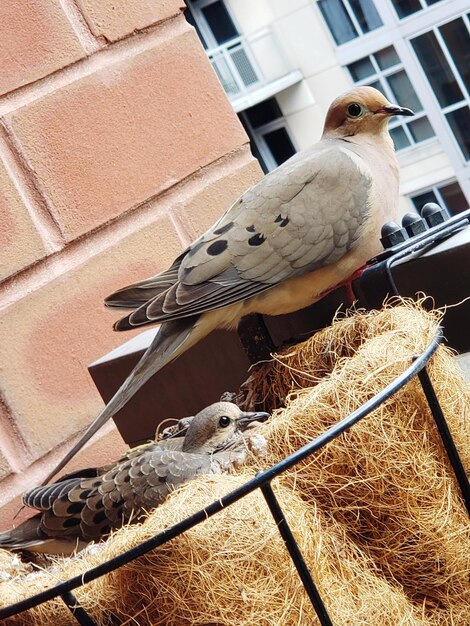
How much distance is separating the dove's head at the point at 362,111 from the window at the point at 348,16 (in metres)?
3.38

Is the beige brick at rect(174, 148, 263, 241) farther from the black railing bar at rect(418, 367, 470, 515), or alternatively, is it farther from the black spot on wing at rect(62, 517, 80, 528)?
the black railing bar at rect(418, 367, 470, 515)

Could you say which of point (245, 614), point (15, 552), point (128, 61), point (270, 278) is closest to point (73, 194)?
point (128, 61)

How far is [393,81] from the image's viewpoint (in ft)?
14.5

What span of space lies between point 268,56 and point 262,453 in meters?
4.05

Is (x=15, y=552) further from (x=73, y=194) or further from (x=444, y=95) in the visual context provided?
(x=444, y=95)

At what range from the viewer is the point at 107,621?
54 centimetres

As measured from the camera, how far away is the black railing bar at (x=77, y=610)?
52cm

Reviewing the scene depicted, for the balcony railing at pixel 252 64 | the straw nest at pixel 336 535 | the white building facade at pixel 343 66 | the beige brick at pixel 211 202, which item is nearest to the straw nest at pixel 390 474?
the straw nest at pixel 336 535

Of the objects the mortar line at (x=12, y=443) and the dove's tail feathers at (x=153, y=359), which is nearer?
the dove's tail feathers at (x=153, y=359)

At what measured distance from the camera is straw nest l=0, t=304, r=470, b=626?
1.68 feet

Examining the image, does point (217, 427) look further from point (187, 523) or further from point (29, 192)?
point (29, 192)

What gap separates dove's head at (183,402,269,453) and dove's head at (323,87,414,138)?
1.47 feet

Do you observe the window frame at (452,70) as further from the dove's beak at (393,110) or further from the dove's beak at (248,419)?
the dove's beak at (248,419)

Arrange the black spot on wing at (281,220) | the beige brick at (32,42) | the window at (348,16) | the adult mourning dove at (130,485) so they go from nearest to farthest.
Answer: the adult mourning dove at (130,485)
the black spot on wing at (281,220)
the beige brick at (32,42)
the window at (348,16)
